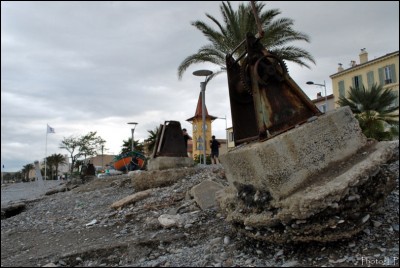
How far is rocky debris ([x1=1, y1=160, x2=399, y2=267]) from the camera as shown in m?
3.50

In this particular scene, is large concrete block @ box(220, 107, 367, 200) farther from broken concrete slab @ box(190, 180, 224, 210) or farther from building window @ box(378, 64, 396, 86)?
building window @ box(378, 64, 396, 86)

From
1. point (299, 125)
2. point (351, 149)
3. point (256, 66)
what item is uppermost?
point (256, 66)

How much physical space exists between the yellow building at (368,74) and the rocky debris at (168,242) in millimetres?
31349

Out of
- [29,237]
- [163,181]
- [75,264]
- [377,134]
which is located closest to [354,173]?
[75,264]

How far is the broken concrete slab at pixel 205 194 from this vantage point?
6.22 m

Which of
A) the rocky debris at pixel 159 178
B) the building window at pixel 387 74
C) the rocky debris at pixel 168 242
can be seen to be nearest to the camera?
the rocky debris at pixel 168 242

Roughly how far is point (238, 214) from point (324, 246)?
→ 3.22 ft

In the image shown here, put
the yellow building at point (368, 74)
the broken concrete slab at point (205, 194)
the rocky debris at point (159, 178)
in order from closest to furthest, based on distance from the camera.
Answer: the broken concrete slab at point (205, 194), the rocky debris at point (159, 178), the yellow building at point (368, 74)

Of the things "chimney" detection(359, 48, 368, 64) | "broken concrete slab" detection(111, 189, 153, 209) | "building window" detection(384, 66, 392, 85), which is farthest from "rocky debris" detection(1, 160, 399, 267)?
"chimney" detection(359, 48, 368, 64)

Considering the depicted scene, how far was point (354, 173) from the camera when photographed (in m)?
3.47

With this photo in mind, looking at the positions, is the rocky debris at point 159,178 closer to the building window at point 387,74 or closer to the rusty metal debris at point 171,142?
the rusty metal debris at point 171,142

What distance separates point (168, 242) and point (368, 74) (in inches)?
1482

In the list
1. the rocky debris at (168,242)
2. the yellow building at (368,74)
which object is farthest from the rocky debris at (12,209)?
the yellow building at (368,74)

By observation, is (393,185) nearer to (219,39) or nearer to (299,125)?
(299,125)
